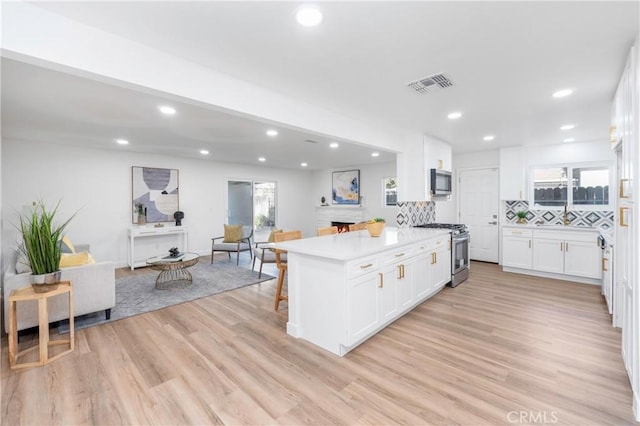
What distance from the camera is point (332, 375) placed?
2.19 metres

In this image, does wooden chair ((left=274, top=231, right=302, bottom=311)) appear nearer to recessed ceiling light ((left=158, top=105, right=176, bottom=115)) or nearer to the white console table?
recessed ceiling light ((left=158, top=105, right=176, bottom=115))

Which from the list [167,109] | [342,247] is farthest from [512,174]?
[167,109]

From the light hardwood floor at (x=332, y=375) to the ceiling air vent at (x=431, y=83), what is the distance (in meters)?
2.41

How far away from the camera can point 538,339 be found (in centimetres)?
271

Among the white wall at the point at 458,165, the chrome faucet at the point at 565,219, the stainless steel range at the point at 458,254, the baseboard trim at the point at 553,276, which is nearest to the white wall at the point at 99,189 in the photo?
the white wall at the point at 458,165

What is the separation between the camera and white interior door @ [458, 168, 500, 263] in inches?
238

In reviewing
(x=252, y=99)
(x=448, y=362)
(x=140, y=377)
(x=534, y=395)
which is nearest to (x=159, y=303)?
(x=140, y=377)

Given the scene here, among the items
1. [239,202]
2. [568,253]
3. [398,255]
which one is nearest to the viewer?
[398,255]

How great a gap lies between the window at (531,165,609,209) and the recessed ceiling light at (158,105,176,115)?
252 inches

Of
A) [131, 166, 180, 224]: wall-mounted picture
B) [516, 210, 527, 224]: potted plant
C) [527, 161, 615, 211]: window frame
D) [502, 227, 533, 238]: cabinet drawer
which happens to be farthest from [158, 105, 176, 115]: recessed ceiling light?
[527, 161, 615, 211]: window frame

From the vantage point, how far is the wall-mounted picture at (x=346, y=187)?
8430 mm

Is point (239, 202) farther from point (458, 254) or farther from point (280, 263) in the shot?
point (458, 254)

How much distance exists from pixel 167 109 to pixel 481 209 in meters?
6.13

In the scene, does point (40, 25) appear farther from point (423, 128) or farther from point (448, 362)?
point (423, 128)
